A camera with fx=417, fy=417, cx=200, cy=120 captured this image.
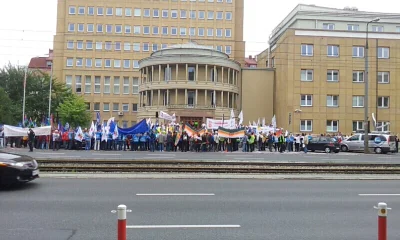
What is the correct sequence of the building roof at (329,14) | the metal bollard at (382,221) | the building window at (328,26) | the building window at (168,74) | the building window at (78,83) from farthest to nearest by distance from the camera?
the building window at (78,83)
the building window at (328,26)
the building roof at (329,14)
the building window at (168,74)
the metal bollard at (382,221)

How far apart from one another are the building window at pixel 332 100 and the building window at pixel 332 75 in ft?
7.87

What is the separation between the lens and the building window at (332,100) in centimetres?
5931

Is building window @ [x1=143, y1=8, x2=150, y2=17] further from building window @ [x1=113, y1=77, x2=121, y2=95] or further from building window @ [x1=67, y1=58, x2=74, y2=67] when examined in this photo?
building window @ [x1=67, y1=58, x2=74, y2=67]

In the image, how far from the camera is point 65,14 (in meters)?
80.2

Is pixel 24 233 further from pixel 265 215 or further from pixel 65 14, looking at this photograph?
pixel 65 14

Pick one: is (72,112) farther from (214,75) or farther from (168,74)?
(214,75)

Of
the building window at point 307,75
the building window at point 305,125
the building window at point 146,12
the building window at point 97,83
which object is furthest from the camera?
the building window at point 146,12

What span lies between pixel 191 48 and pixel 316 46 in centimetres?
1803

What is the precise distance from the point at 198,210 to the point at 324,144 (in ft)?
94.3

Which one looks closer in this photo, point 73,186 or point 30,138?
point 73,186

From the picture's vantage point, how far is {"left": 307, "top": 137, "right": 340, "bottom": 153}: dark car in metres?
35.5

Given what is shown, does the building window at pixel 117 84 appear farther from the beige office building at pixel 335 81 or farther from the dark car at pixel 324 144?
the dark car at pixel 324 144

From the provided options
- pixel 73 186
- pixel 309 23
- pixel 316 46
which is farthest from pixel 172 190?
pixel 309 23

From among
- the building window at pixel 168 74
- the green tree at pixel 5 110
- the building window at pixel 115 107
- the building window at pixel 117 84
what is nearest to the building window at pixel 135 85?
the building window at pixel 117 84
